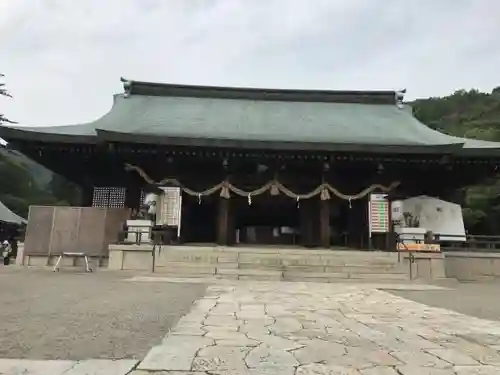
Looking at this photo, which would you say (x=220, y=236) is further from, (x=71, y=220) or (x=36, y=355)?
(x=36, y=355)

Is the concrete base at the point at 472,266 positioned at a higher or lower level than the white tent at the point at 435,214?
lower

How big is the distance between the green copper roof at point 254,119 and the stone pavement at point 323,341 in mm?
7844

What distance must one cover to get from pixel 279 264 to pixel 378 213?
4.08 meters

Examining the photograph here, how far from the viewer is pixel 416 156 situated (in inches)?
497

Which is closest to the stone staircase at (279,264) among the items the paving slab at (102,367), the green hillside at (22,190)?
the paving slab at (102,367)

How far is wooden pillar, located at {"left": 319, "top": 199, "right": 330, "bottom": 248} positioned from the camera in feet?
42.8

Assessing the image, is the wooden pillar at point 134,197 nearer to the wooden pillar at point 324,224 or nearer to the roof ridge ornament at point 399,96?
the wooden pillar at point 324,224

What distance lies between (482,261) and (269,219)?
8.03 m

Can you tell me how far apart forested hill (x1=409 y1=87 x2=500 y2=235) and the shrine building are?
509cm

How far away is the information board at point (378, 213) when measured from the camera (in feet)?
43.2

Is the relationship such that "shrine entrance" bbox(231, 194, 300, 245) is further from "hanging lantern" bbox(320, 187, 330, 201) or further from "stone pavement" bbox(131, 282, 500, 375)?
"stone pavement" bbox(131, 282, 500, 375)

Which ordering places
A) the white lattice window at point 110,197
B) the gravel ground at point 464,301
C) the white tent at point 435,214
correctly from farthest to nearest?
1. the white tent at point 435,214
2. the white lattice window at point 110,197
3. the gravel ground at point 464,301

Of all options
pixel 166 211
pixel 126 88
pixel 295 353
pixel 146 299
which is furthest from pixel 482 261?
pixel 126 88

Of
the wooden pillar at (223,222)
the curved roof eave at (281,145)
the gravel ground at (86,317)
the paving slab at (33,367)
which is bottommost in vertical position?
the gravel ground at (86,317)
